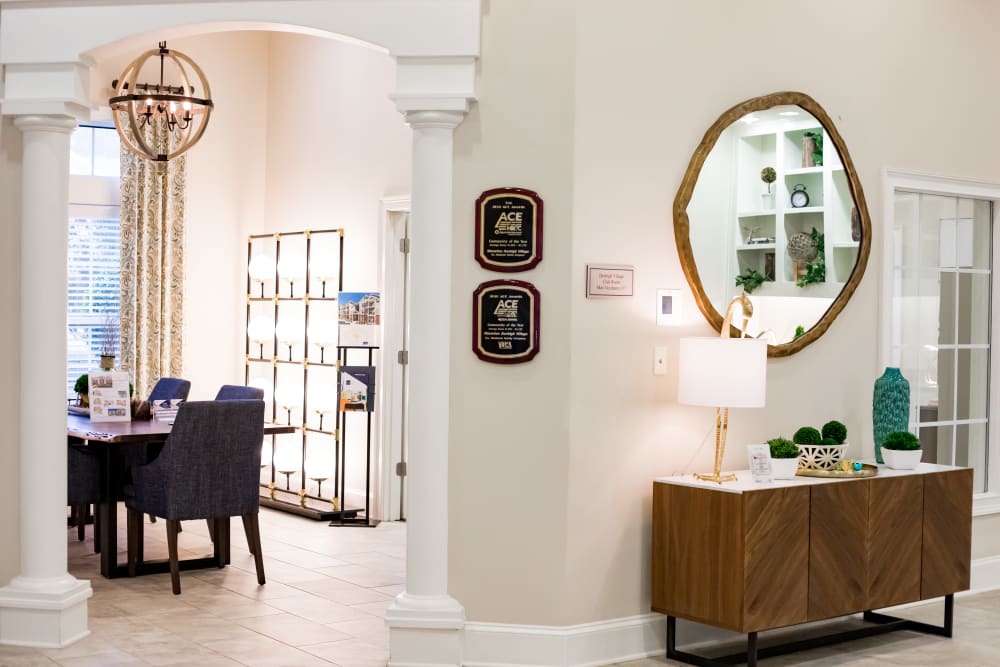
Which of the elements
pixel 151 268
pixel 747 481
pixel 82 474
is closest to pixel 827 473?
pixel 747 481

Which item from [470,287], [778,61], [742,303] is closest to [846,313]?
[742,303]

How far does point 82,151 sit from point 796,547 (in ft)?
19.9

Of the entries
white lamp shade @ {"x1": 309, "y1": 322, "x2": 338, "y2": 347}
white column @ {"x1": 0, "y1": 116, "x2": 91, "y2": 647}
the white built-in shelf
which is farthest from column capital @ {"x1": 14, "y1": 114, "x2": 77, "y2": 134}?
white lamp shade @ {"x1": 309, "y1": 322, "x2": 338, "y2": 347}

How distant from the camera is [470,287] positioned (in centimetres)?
454

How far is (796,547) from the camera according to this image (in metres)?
4.48

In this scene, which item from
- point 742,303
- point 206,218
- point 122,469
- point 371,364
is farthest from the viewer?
point 206,218

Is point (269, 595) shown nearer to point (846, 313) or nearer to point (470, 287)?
point (470, 287)

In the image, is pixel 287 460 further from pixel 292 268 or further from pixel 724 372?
pixel 724 372

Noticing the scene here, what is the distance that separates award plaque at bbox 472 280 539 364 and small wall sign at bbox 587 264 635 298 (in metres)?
0.24

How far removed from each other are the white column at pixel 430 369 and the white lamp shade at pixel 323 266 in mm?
3536

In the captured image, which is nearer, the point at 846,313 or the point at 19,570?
the point at 19,570

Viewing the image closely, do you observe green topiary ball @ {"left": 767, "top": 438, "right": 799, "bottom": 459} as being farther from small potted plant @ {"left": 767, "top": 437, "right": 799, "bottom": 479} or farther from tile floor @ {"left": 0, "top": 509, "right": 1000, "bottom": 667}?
tile floor @ {"left": 0, "top": 509, "right": 1000, "bottom": 667}

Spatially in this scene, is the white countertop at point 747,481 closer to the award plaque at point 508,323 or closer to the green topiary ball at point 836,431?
the green topiary ball at point 836,431

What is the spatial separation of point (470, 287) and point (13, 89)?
2.10 meters
